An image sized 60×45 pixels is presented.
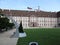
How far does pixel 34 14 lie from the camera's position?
77.9 metres

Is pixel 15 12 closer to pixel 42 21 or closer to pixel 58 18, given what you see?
pixel 42 21

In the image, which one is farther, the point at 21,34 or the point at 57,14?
the point at 57,14

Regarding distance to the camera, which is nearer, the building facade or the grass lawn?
the grass lawn

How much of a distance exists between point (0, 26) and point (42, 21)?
42.4 meters

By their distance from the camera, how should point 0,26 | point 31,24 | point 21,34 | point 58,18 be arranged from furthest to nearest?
point 58,18 < point 31,24 < point 0,26 < point 21,34

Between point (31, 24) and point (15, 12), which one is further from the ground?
point (15, 12)

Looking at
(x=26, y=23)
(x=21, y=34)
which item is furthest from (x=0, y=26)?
(x=26, y=23)

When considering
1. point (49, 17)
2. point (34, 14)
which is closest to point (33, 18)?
point (34, 14)

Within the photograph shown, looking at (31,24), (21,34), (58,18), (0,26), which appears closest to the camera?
(21,34)

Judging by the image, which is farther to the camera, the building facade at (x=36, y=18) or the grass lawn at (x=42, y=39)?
the building facade at (x=36, y=18)

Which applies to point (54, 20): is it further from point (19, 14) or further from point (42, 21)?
point (19, 14)

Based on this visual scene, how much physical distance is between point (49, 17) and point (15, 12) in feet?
45.3

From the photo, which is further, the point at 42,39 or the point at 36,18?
the point at 36,18

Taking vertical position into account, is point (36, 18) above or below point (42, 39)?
above
